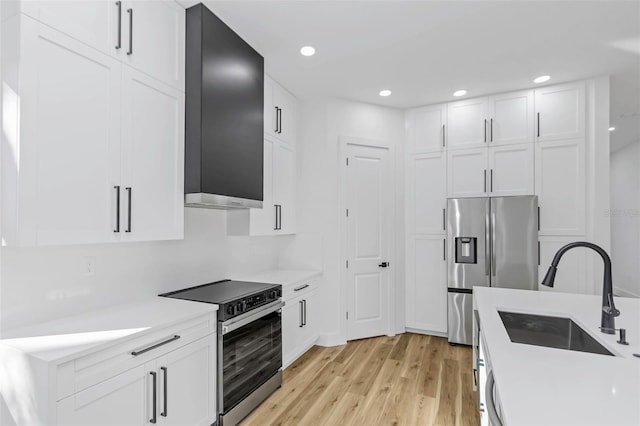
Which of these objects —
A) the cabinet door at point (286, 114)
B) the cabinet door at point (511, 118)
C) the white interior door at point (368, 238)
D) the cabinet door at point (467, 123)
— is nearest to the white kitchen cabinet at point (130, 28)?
the cabinet door at point (286, 114)

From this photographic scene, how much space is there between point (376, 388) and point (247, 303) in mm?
1382

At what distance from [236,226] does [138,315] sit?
1.27 metres

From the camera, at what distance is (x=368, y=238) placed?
4012mm

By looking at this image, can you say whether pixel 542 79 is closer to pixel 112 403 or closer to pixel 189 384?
pixel 189 384

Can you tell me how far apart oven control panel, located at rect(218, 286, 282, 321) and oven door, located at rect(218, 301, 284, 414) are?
0.03m

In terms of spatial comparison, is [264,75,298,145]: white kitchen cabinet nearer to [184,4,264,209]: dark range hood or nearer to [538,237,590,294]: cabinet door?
[184,4,264,209]: dark range hood

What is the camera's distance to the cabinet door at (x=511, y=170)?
3.61 metres

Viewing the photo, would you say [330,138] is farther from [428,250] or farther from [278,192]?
[428,250]

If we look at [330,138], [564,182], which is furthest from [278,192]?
[564,182]

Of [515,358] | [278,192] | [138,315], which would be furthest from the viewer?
[278,192]

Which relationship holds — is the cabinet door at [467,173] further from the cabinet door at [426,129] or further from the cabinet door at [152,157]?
the cabinet door at [152,157]

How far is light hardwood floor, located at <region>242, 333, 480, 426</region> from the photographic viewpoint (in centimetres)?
237

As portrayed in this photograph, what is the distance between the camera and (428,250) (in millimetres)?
4086

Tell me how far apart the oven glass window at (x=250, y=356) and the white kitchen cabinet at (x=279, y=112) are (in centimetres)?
177
